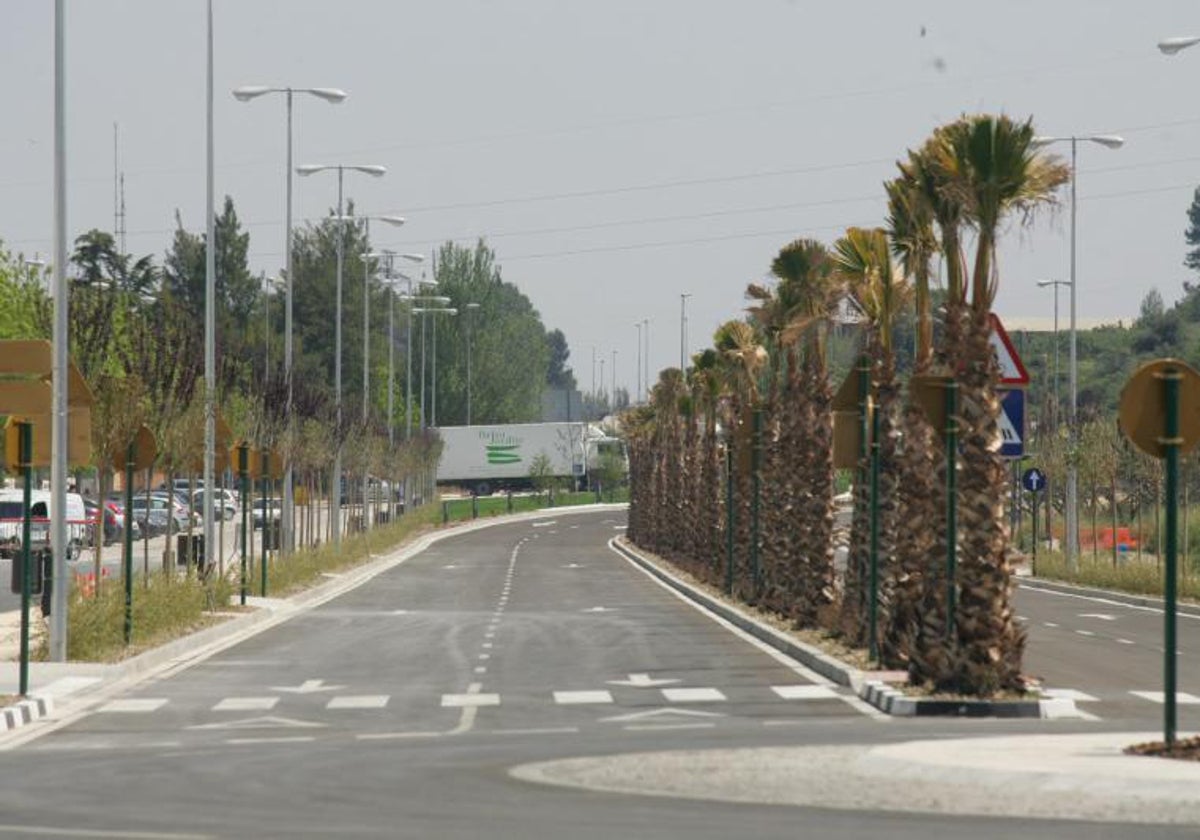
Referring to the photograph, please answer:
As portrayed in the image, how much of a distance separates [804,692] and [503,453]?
12854cm

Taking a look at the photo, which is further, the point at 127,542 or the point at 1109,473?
the point at 1109,473

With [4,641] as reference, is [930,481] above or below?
above

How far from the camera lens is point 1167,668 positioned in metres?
18.2

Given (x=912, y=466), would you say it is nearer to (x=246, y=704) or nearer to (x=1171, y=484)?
(x=246, y=704)

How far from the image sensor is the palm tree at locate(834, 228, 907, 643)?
32812 millimetres

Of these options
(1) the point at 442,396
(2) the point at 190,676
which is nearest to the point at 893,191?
(2) the point at 190,676

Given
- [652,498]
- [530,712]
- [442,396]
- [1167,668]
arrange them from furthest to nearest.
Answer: [442,396], [652,498], [530,712], [1167,668]

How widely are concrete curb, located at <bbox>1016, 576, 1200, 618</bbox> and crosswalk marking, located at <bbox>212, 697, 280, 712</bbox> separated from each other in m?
24.2

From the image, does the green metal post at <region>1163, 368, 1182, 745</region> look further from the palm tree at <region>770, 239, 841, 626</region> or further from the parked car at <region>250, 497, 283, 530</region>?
the parked car at <region>250, 497, 283, 530</region>

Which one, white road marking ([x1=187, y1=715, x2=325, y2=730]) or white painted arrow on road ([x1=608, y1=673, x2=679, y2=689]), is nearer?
white road marking ([x1=187, y1=715, x2=325, y2=730])

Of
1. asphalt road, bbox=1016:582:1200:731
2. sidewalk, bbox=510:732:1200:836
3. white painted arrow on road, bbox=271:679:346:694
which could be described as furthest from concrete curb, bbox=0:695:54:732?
asphalt road, bbox=1016:582:1200:731

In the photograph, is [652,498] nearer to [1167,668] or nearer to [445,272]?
[1167,668]

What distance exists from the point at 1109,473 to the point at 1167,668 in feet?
164

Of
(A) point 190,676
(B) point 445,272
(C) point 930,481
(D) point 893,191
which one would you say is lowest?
(A) point 190,676
